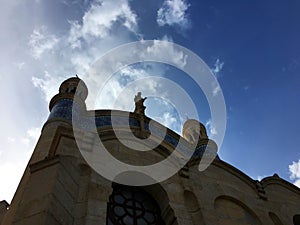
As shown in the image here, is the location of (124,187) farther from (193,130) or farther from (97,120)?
(193,130)

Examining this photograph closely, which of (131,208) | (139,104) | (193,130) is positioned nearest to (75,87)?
(139,104)

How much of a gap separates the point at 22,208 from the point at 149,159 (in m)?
4.08

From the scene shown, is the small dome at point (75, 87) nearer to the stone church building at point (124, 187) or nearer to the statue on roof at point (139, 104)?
the stone church building at point (124, 187)

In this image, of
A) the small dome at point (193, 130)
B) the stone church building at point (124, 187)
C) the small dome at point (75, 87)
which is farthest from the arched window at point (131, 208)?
the small dome at point (193, 130)

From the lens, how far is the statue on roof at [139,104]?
11500 millimetres

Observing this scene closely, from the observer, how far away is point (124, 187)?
8.25 meters

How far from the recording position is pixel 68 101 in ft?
34.9

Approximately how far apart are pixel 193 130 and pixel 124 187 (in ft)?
21.8

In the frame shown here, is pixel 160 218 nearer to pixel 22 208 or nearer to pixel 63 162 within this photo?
pixel 63 162

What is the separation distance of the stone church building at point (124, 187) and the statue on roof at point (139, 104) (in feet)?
0.13

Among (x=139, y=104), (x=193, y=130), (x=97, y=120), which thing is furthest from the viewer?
(x=193, y=130)

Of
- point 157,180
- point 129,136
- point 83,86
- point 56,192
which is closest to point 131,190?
point 157,180

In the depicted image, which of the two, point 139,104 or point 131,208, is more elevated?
point 139,104

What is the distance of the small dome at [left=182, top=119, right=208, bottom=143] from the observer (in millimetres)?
13875
